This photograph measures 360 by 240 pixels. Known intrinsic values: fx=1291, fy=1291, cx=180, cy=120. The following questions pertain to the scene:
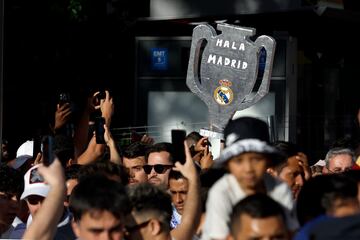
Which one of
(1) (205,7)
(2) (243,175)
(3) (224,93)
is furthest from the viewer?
(1) (205,7)

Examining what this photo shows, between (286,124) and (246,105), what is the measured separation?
6933 millimetres

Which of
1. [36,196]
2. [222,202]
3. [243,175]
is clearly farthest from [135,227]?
[36,196]

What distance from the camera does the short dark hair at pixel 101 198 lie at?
6.80 meters

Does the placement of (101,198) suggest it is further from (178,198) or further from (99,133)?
(99,133)

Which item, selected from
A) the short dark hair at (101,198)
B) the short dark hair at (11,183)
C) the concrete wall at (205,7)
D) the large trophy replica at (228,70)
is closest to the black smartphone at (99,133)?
the large trophy replica at (228,70)

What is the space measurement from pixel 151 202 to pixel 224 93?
4288 mm

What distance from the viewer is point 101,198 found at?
6.85m

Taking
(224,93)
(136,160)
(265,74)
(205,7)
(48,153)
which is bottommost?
(136,160)

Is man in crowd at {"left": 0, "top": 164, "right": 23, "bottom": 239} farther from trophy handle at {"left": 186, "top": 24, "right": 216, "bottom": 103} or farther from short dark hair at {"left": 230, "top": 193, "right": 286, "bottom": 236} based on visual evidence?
short dark hair at {"left": 230, "top": 193, "right": 286, "bottom": 236}

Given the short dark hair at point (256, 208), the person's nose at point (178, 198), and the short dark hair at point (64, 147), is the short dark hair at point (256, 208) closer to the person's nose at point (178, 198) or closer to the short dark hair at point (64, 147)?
A: the person's nose at point (178, 198)

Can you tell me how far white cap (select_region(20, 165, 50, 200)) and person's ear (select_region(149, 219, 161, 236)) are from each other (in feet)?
5.25

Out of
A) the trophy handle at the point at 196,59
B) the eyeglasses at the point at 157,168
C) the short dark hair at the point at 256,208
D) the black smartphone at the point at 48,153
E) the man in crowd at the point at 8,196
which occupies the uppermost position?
the trophy handle at the point at 196,59

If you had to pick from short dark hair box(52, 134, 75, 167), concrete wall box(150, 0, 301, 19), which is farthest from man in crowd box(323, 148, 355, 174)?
concrete wall box(150, 0, 301, 19)

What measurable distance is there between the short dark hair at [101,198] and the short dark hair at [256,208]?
0.80 meters
